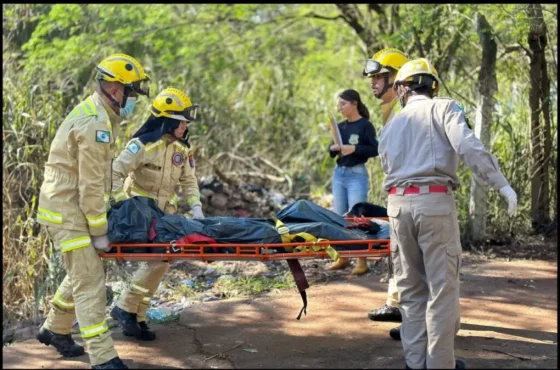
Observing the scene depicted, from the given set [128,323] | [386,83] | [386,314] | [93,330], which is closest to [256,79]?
[386,83]

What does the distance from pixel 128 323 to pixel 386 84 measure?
2.77m

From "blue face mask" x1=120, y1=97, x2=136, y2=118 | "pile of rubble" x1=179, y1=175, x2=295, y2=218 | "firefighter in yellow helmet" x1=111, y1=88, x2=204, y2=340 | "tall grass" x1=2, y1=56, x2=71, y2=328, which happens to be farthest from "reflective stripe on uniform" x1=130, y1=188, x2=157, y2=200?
"pile of rubble" x1=179, y1=175, x2=295, y2=218

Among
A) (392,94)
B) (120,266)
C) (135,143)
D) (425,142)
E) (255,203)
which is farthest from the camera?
(255,203)

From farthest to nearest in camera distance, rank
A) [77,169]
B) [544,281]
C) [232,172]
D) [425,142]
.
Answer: [232,172]
[544,281]
[77,169]
[425,142]

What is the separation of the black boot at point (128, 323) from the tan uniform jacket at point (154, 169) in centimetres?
86

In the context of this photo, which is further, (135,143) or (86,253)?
(135,143)

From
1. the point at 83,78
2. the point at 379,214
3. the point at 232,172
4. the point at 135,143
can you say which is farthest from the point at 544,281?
the point at 83,78

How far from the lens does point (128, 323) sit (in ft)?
18.2

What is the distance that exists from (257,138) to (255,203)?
227 cm

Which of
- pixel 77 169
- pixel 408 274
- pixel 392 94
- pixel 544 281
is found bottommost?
pixel 544 281

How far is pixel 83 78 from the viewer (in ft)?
45.2

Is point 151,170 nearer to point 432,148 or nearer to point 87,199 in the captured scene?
point 87,199

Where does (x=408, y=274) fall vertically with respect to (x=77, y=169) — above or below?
below

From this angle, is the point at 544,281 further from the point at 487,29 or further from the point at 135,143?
the point at 135,143
